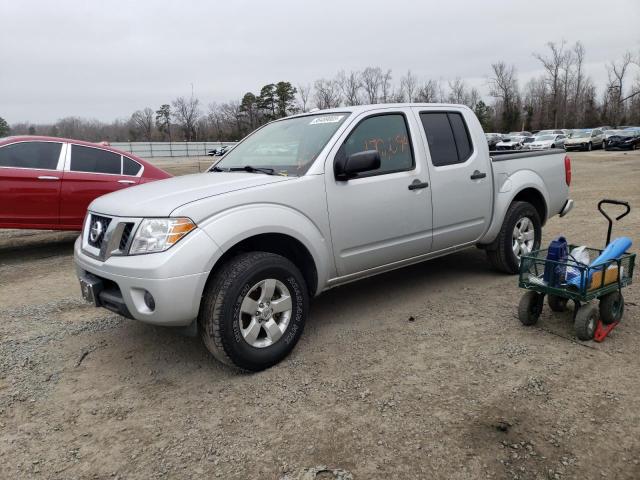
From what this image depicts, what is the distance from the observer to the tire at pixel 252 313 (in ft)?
10.5

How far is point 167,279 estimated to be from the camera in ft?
9.87

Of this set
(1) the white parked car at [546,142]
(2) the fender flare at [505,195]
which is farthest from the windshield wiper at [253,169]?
(1) the white parked car at [546,142]

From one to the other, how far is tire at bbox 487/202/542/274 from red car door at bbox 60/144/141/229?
525 centimetres

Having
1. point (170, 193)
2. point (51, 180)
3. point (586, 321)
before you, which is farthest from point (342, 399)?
point (51, 180)

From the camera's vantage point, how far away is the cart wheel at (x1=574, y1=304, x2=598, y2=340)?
363 cm

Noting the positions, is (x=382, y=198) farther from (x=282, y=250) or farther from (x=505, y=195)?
(x=505, y=195)

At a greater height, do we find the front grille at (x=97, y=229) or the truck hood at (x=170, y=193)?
the truck hood at (x=170, y=193)

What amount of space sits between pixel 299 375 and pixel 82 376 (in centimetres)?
152

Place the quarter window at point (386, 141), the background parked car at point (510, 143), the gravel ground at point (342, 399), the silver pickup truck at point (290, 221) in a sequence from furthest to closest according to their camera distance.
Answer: the background parked car at point (510, 143) → the quarter window at point (386, 141) → the silver pickup truck at point (290, 221) → the gravel ground at point (342, 399)

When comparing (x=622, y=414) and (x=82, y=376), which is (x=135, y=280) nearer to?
(x=82, y=376)

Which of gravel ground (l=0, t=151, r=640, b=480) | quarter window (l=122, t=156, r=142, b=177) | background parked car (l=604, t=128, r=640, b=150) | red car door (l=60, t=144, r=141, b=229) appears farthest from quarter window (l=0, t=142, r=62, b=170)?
background parked car (l=604, t=128, r=640, b=150)

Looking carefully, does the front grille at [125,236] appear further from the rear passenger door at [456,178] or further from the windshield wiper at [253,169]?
the rear passenger door at [456,178]

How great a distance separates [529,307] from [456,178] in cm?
136

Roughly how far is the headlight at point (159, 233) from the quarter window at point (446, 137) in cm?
242
